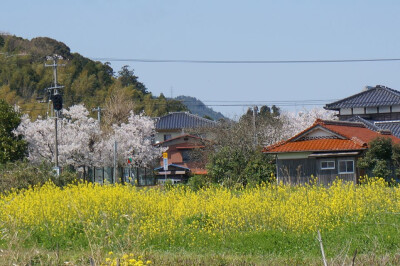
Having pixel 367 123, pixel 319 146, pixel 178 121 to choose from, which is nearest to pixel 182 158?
pixel 178 121

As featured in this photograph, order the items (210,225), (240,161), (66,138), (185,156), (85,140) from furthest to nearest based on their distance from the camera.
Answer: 1. (185,156)
2. (85,140)
3. (66,138)
4. (240,161)
5. (210,225)

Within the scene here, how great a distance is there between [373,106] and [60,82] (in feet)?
99.8

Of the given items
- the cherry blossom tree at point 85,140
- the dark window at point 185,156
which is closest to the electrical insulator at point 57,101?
the cherry blossom tree at point 85,140

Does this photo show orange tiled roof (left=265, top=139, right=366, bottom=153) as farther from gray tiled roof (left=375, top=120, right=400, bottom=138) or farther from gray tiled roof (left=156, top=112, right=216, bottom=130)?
gray tiled roof (left=156, top=112, right=216, bottom=130)

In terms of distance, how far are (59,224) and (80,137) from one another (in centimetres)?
2621

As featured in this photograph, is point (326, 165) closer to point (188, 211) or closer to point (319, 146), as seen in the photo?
point (319, 146)

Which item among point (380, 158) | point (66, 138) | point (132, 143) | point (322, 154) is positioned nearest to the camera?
point (380, 158)

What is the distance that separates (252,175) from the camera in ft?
90.0

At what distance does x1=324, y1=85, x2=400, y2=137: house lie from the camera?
35.7 m

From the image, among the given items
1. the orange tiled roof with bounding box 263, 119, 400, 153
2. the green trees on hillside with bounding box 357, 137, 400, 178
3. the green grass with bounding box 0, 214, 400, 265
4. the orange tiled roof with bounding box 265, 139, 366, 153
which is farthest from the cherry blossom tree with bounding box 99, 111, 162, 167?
the green grass with bounding box 0, 214, 400, 265

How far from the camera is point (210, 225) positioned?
12.6 metres

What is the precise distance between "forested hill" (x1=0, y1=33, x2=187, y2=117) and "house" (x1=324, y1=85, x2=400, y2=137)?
18.9 metres

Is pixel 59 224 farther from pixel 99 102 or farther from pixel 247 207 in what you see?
pixel 99 102

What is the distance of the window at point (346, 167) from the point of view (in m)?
25.7
